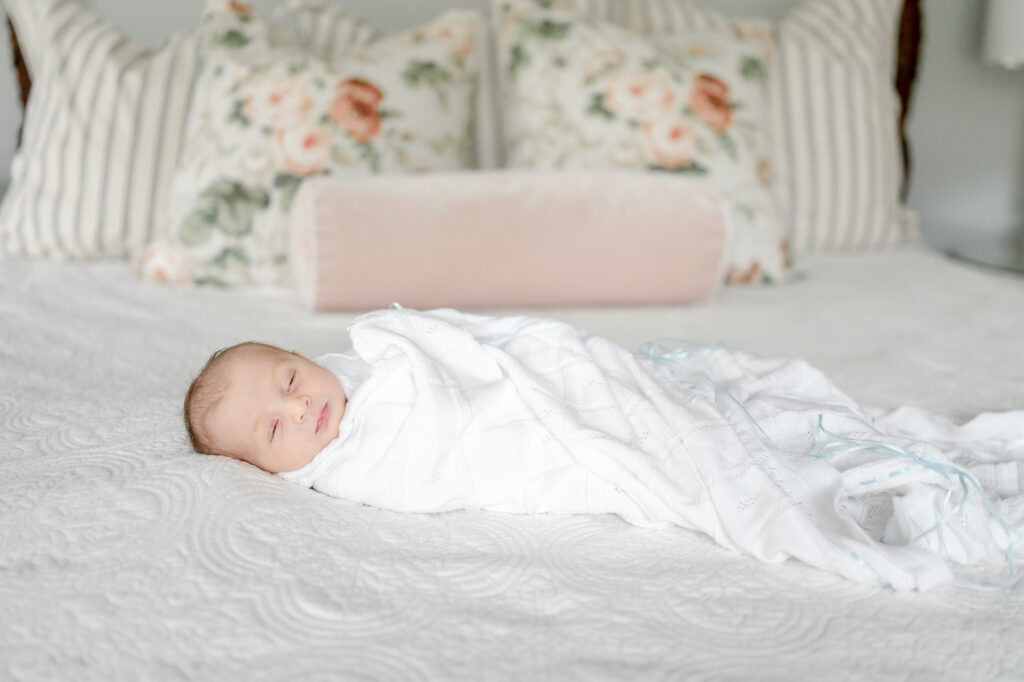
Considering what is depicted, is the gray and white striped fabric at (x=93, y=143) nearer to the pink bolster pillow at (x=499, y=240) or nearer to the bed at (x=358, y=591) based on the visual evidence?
the pink bolster pillow at (x=499, y=240)

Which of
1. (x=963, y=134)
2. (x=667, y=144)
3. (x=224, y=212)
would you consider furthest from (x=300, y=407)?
(x=963, y=134)

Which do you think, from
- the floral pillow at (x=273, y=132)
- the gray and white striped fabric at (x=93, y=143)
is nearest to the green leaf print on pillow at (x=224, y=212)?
the floral pillow at (x=273, y=132)

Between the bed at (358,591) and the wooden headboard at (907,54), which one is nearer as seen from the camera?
the bed at (358,591)

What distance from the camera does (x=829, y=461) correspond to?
0.80 metres

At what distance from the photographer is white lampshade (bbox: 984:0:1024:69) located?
196 cm

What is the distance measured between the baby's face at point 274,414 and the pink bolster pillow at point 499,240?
1.62 ft

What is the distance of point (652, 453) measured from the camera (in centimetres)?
79

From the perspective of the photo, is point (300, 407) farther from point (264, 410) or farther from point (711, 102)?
point (711, 102)

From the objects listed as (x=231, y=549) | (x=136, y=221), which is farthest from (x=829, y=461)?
(x=136, y=221)

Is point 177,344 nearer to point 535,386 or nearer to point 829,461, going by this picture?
point 535,386

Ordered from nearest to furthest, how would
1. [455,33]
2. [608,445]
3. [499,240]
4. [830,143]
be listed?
[608,445], [499,240], [455,33], [830,143]

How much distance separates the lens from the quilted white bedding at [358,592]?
1.80 ft

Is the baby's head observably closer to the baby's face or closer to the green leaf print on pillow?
the baby's face

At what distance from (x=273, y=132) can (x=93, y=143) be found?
41 cm
